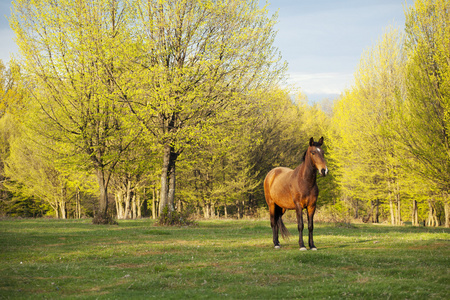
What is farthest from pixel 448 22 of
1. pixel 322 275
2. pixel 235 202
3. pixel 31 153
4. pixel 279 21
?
pixel 31 153

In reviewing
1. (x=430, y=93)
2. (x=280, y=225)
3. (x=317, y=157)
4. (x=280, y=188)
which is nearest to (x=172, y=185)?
(x=280, y=225)

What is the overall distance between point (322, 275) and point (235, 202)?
143 ft

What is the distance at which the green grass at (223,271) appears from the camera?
27.8 ft

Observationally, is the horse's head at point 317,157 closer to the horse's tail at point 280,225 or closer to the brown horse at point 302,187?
the brown horse at point 302,187

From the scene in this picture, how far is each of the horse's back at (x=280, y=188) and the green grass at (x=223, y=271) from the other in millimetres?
1726

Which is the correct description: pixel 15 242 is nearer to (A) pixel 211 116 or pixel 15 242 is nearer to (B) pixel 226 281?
(B) pixel 226 281

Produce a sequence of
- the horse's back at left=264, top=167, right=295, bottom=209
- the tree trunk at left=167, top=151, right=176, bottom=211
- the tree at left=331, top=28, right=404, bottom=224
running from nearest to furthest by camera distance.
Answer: the horse's back at left=264, top=167, right=295, bottom=209
the tree trunk at left=167, top=151, right=176, bottom=211
the tree at left=331, top=28, right=404, bottom=224

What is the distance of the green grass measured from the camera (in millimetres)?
8477

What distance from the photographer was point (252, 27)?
29.2m

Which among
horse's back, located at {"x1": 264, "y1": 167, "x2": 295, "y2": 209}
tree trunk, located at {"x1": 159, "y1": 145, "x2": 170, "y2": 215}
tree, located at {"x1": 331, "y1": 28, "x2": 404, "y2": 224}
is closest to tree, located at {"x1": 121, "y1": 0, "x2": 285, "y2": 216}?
tree trunk, located at {"x1": 159, "y1": 145, "x2": 170, "y2": 215}

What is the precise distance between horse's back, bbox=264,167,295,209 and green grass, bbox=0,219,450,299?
5.66ft

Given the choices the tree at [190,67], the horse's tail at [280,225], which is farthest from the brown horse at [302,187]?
the tree at [190,67]

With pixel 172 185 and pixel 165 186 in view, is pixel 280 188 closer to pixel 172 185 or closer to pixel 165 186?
pixel 165 186

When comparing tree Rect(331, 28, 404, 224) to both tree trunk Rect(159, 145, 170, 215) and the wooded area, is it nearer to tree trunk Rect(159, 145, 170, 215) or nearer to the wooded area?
the wooded area
